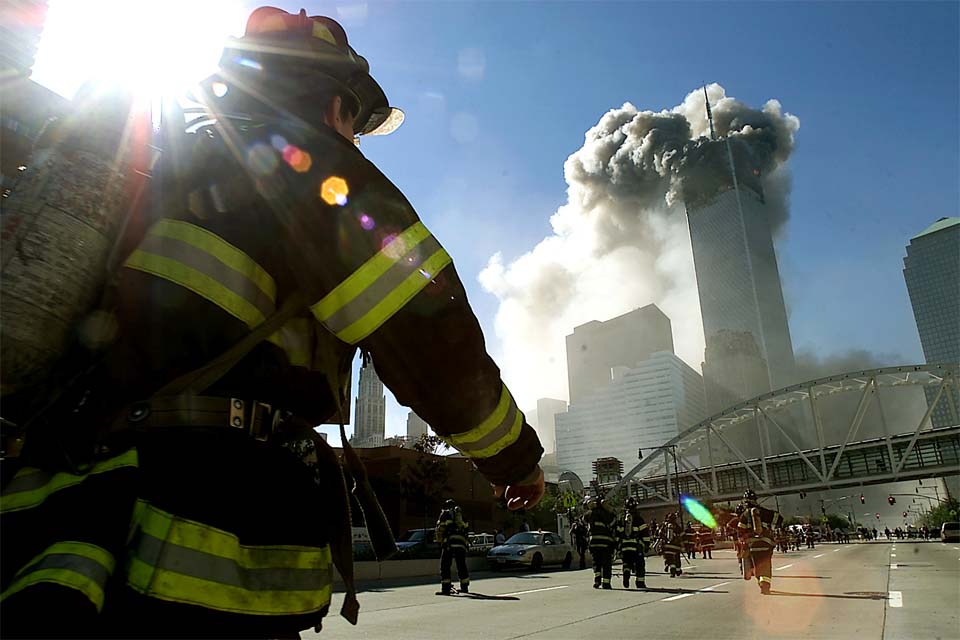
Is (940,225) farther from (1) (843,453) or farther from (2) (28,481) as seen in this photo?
(2) (28,481)

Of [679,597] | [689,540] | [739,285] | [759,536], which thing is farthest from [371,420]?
[679,597]

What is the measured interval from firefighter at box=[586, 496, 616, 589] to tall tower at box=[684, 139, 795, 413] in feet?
565

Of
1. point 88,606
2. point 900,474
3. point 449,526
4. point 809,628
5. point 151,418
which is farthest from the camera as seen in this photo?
point 900,474

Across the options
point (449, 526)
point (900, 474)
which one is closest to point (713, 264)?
point (900, 474)

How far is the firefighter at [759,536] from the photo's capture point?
9625mm

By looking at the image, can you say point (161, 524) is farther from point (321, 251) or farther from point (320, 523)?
point (321, 251)

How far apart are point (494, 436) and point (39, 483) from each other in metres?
0.94

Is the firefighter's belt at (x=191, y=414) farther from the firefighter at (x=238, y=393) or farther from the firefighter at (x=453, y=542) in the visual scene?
the firefighter at (x=453, y=542)

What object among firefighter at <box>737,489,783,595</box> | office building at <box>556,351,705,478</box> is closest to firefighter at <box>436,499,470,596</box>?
firefighter at <box>737,489,783,595</box>

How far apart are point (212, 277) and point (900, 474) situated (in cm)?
7773

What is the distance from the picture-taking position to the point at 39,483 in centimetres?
117

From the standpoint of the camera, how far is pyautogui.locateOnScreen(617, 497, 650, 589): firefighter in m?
11.6

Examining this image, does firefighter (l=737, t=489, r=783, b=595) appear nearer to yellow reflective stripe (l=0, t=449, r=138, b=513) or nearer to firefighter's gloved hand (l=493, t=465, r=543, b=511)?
firefighter's gloved hand (l=493, t=465, r=543, b=511)

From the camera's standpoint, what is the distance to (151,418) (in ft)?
4.15
